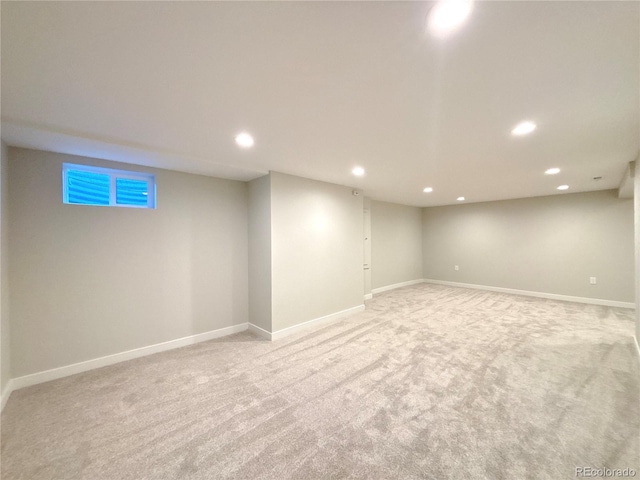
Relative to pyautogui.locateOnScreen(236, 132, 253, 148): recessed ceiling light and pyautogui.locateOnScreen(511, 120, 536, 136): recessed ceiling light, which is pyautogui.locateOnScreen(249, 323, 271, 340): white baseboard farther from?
pyautogui.locateOnScreen(511, 120, 536, 136): recessed ceiling light

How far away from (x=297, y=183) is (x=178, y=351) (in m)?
2.83

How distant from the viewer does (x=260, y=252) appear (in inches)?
141

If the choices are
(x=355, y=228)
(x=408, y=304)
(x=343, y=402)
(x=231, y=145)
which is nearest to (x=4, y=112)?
(x=231, y=145)

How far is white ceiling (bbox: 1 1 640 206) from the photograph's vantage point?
101cm

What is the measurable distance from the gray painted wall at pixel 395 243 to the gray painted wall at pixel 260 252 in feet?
11.1

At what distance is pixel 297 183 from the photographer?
3.65 metres

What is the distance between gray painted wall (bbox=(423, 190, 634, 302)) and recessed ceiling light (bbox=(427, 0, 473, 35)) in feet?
21.1

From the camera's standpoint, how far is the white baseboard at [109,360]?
235cm

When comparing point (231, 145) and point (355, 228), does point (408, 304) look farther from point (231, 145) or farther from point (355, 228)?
point (231, 145)

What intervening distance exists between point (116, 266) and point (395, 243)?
19.9 feet

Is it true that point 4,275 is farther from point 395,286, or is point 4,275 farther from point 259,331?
point 395,286

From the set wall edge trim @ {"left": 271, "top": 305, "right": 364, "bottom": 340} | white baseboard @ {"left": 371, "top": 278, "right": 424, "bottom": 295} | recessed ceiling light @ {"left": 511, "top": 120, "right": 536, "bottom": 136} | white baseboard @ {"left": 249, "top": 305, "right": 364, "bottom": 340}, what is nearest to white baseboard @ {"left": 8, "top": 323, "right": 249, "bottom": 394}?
white baseboard @ {"left": 249, "top": 305, "right": 364, "bottom": 340}

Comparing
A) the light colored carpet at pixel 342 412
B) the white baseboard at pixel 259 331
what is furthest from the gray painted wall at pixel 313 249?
the light colored carpet at pixel 342 412

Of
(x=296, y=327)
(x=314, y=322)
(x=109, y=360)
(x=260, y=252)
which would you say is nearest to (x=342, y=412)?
(x=296, y=327)
